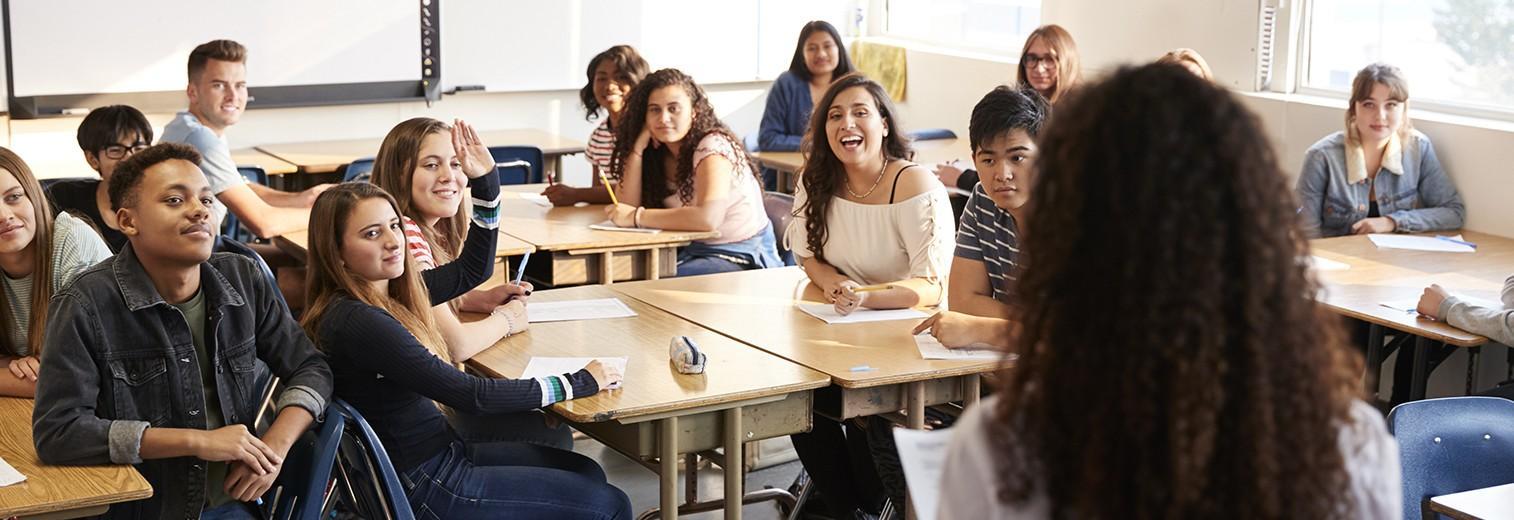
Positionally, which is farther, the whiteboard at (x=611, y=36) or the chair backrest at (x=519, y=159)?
the whiteboard at (x=611, y=36)

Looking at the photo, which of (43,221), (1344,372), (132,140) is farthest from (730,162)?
(1344,372)

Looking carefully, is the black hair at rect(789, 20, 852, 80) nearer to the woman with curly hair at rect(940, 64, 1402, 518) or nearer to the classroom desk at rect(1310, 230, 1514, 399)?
the classroom desk at rect(1310, 230, 1514, 399)

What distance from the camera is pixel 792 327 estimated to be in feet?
11.1

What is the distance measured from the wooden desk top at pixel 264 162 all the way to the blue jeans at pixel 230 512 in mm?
3718

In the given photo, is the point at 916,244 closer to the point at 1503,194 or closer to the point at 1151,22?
the point at 1503,194

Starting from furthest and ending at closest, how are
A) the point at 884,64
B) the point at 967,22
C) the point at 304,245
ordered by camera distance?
the point at 884,64
the point at 967,22
the point at 304,245

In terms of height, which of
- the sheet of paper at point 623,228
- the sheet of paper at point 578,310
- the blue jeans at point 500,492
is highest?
the sheet of paper at point 623,228

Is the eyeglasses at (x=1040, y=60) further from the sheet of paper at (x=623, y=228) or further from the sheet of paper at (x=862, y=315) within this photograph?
the sheet of paper at (x=862, y=315)

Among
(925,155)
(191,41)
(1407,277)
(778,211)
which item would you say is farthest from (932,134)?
(191,41)

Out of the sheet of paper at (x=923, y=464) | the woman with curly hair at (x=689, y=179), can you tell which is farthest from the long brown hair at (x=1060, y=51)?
the sheet of paper at (x=923, y=464)

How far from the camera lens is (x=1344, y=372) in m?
1.18

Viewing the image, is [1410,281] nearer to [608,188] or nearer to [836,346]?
[836,346]

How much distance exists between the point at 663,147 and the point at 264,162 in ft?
7.50

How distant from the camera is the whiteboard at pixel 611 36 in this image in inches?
293
